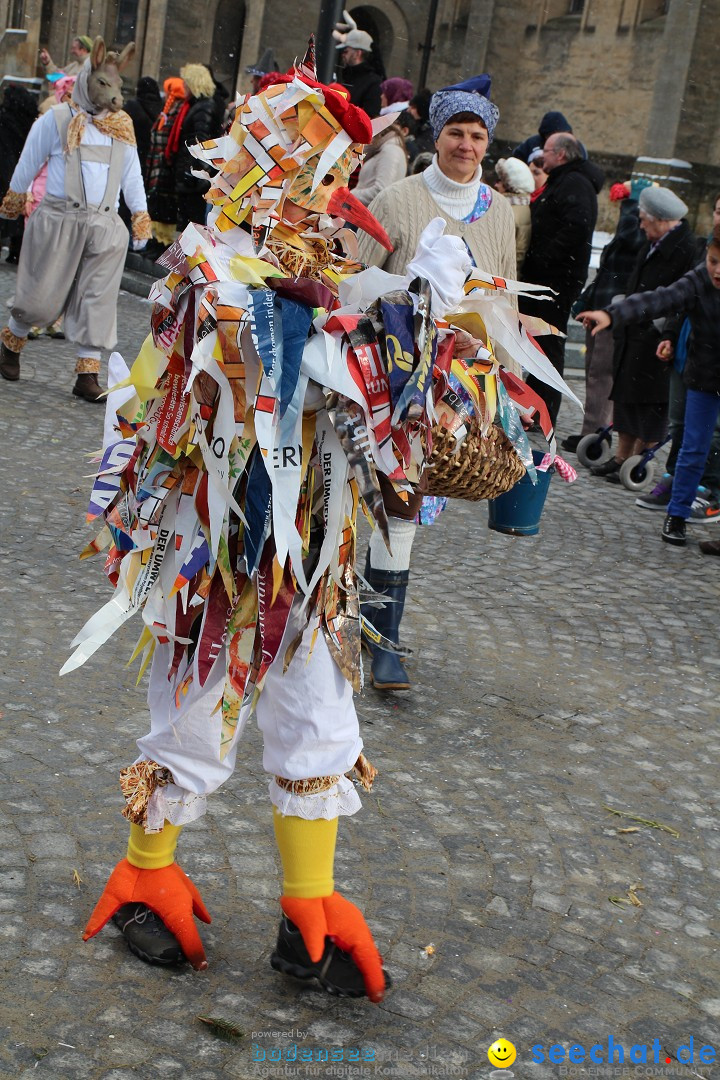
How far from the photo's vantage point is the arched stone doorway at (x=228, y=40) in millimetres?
35188

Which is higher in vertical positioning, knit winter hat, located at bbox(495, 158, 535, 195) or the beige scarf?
Result: knit winter hat, located at bbox(495, 158, 535, 195)

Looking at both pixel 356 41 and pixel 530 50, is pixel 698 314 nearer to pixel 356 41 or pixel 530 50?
pixel 356 41

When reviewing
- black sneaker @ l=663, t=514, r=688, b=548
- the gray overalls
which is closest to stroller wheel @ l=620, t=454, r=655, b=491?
black sneaker @ l=663, t=514, r=688, b=548

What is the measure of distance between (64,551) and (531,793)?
252 centimetres

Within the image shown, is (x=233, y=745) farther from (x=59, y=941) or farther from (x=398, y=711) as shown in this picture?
(x=398, y=711)

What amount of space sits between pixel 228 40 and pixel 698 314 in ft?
105

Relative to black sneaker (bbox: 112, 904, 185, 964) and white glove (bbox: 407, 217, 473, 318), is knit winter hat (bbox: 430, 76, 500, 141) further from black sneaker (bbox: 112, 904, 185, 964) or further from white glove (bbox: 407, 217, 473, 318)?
black sneaker (bbox: 112, 904, 185, 964)

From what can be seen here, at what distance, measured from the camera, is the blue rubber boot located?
450 cm

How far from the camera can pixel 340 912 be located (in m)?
2.71

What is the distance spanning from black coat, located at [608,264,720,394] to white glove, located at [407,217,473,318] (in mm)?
4632

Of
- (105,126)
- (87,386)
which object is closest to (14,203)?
(105,126)

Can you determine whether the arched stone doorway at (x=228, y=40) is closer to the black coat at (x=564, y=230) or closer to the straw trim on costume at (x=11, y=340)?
the black coat at (x=564, y=230)

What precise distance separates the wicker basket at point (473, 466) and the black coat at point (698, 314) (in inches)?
172

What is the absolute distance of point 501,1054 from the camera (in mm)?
2627
